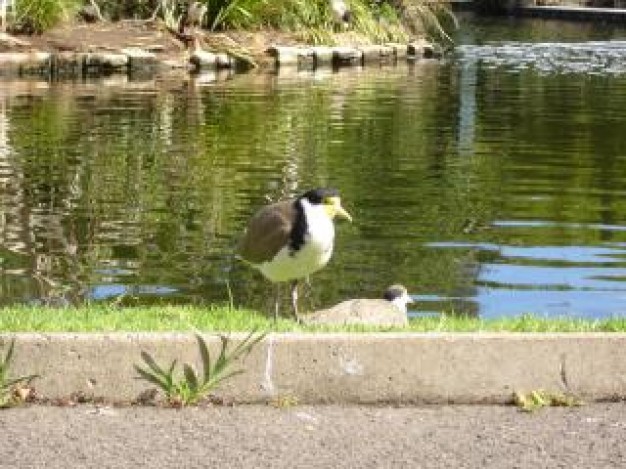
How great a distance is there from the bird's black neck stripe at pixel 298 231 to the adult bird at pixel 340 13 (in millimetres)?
Result: 36019

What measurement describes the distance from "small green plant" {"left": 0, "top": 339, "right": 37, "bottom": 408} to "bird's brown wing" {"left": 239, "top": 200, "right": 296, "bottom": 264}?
2.35m

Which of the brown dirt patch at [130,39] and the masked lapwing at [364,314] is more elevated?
the masked lapwing at [364,314]

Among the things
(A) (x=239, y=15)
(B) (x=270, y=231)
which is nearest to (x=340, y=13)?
(A) (x=239, y=15)

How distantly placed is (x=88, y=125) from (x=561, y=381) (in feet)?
62.2

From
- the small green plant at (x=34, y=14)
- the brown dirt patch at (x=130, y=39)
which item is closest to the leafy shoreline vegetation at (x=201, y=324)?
the brown dirt patch at (x=130, y=39)

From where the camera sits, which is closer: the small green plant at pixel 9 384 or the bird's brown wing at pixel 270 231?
the small green plant at pixel 9 384

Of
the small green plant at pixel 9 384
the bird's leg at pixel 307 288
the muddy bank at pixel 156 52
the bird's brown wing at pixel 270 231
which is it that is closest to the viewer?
the small green plant at pixel 9 384

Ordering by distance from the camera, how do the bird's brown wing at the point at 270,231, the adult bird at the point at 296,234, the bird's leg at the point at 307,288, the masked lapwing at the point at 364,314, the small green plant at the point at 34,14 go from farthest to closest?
the small green plant at the point at 34,14 < the bird's leg at the point at 307,288 < the masked lapwing at the point at 364,314 < the bird's brown wing at the point at 270,231 < the adult bird at the point at 296,234

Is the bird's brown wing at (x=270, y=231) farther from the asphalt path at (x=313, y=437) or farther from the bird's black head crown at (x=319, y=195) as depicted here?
the asphalt path at (x=313, y=437)

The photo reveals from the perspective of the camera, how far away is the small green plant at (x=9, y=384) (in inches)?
290

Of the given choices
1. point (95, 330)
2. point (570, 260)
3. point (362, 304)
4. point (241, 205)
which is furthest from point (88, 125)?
point (95, 330)

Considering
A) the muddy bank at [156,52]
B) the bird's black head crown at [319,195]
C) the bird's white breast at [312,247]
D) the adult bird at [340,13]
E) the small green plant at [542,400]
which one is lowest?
the muddy bank at [156,52]

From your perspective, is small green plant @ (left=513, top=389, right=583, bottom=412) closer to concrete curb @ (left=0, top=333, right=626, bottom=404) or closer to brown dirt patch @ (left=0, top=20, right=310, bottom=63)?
concrete curb @ (left=0, top=333, right=626, bottom=404)

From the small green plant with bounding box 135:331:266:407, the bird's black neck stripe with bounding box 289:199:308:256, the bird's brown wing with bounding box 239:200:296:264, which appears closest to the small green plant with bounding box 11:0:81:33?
the bird's brown wing with bounding box 239:200:296:264
